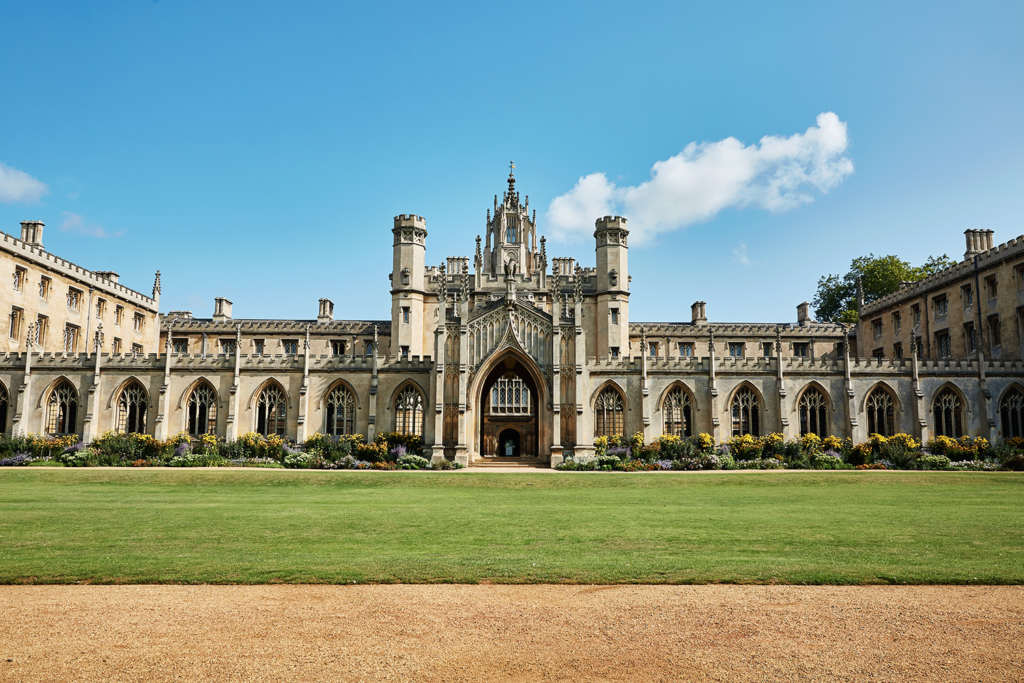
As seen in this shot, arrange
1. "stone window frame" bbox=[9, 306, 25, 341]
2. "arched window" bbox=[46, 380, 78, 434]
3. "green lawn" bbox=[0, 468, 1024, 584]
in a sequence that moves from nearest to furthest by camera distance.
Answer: "green lawn" bbox=[0, 468, 1024, 584]
"arched window" bbox=[46, 380, 78, 434]
"stone window frame" bbox=[9, 306, 25, 341]

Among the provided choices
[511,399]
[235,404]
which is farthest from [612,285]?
[235,404]

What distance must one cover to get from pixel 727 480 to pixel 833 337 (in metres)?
35.0

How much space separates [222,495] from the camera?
1992cm

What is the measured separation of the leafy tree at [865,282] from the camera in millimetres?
58812

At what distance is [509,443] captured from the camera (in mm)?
45969

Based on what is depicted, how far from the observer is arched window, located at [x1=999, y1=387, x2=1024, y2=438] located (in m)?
37.8

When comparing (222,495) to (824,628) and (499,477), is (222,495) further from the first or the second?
(824,628)

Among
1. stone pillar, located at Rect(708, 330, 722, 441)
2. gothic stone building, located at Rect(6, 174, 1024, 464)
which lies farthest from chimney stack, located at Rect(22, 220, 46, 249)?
stone pillar, located at Rect(708, 330, 722, 441)

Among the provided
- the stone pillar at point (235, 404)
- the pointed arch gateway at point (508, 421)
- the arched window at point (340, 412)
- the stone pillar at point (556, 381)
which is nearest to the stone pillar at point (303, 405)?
the arched window at point (340, 412)

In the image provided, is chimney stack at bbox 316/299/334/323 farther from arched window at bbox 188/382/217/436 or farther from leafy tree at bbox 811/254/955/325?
leafy tree at bbox 811/254/955/325

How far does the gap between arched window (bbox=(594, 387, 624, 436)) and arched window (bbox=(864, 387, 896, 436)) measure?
525 inches

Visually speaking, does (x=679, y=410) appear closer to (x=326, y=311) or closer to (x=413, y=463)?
(x=413, y=463)

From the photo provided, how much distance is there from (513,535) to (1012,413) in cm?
3706

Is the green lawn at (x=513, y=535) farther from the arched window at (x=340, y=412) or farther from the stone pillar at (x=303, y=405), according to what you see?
the arched window at (x=340, y=412)
